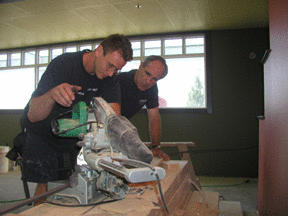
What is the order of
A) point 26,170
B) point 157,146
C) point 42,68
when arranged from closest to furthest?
point 26,170 < point 157,146 < point 42,68

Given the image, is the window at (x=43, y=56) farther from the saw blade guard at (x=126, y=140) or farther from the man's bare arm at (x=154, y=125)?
the saw blade guard at (x=126, y=140)

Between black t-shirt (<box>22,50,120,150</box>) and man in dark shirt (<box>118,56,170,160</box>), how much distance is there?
63 centimetres

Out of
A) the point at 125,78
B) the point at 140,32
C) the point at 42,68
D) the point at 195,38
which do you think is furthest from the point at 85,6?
the point at 42,68

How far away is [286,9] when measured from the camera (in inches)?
48.8

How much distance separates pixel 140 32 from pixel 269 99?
11.0 feet

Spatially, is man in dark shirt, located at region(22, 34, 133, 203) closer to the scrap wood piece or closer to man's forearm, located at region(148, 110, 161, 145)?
the scrap wood piece

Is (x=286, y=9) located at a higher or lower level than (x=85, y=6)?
lower

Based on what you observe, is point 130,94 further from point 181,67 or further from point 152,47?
point 152,47

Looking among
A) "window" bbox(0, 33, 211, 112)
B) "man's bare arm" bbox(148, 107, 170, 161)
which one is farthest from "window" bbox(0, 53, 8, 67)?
"man's bare arm" bbox(148, 107, 170, 161)

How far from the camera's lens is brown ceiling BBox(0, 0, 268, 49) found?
3393 millimetres

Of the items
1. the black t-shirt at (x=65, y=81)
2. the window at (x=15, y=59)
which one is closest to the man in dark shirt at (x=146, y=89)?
the black t-shirt at (x=65, y=81)

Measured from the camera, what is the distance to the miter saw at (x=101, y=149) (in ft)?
2.73

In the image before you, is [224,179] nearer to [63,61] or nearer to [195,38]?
[195,38]

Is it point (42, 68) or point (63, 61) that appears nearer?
point (63, 61)
